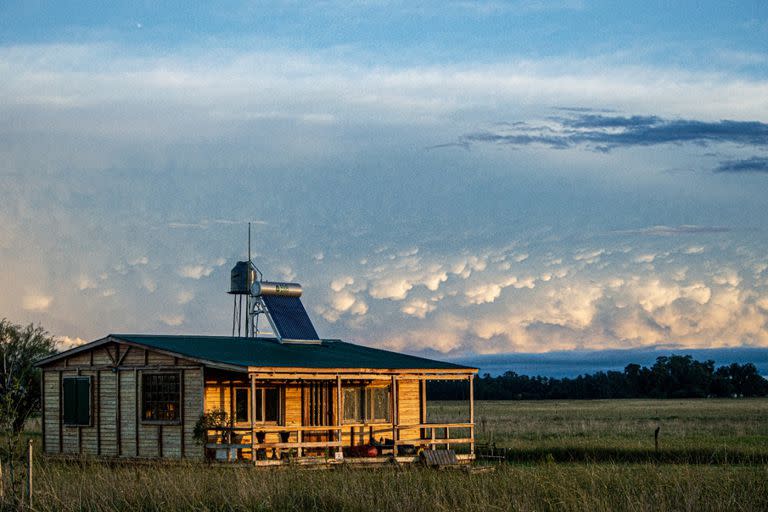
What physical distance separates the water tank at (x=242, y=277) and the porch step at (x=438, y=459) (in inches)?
426

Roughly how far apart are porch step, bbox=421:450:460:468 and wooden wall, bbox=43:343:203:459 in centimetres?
622

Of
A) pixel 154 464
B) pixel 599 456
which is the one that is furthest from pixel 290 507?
pixel 599 456

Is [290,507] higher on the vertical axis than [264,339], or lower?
lower

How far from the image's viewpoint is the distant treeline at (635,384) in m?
130

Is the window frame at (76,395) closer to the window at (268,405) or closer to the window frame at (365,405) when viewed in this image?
the window at (268,405)

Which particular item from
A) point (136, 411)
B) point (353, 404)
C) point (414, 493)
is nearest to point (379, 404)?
point (353, 404)

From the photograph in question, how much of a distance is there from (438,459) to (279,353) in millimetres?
5542

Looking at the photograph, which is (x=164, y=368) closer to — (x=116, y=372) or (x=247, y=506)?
(x=116, y=372)

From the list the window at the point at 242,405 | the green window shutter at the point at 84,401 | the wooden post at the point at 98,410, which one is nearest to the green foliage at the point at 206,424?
the window at the point at 242,405

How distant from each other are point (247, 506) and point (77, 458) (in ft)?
50.5

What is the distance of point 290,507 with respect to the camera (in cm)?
1756

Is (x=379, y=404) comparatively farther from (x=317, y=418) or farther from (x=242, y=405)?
(x=242, y=405)

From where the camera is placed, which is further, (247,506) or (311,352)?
(311,352)

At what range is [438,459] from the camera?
31.0 m
